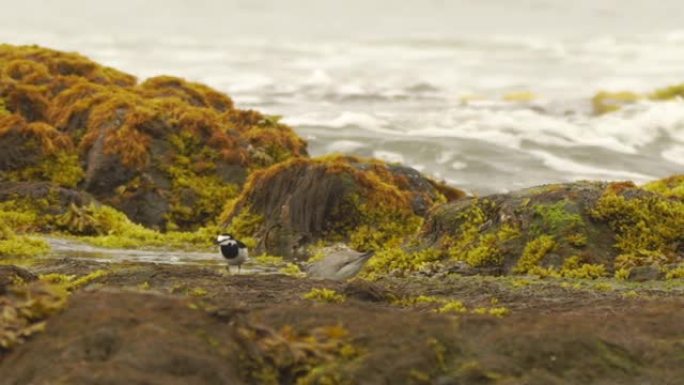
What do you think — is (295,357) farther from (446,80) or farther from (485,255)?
(446,80)

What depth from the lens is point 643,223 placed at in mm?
13406

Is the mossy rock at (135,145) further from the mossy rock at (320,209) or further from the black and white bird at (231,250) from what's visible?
the black and white bird at (231,250)

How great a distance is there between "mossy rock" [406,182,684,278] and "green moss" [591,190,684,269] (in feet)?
0.04

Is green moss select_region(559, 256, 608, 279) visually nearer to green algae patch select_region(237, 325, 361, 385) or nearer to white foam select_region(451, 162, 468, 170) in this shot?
green algae patch select_region(237, 325, 361, 385)

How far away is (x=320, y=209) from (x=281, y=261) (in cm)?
213

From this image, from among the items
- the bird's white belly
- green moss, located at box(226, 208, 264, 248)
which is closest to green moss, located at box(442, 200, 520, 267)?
the bird's white belly

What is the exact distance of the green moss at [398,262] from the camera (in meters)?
13.4

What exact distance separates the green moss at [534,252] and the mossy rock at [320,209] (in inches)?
184

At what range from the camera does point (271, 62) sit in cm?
6262

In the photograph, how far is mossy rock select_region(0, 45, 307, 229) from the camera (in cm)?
2172

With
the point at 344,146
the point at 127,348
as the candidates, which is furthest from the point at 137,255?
the point at 344,146

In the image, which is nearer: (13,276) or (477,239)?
(13,276)

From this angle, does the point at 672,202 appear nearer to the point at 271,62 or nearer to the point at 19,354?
the point at 19,354

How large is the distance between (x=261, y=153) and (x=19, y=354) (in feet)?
55.5
